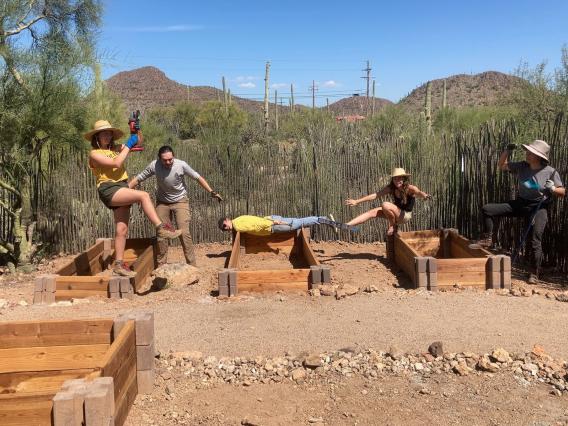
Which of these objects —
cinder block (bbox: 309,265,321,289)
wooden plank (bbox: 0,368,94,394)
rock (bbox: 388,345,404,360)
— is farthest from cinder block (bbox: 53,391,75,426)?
cinder block (bbox: 309,265,321,289)

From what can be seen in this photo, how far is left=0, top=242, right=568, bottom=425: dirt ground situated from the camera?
3404 mm

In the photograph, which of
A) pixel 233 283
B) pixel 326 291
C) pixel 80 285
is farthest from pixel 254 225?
pixel 80 285

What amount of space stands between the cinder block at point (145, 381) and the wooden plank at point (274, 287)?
98.8 inches

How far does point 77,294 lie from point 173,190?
1.92 meters

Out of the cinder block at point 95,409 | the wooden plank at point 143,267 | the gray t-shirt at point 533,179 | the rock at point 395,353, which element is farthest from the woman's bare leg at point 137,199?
the gray t-shirt at point 533,179

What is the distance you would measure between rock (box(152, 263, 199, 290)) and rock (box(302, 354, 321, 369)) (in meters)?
2.84

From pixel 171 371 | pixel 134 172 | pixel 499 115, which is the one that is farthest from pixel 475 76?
pixel 171 371

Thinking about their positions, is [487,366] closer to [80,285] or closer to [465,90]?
[80,285]

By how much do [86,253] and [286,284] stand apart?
2.92 metres

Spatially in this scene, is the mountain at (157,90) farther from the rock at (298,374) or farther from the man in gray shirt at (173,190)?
the rock at (298,374)

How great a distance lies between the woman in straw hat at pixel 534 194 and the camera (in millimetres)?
6297

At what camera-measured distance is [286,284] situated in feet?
19.9

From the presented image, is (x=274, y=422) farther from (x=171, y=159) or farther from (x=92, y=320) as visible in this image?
(x=171, y=159)

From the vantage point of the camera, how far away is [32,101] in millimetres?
7531
